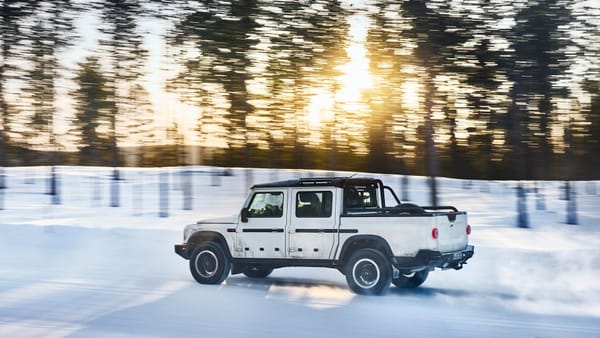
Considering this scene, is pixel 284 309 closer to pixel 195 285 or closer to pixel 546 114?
pixel 195 285

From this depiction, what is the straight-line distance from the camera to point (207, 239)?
40.2 ft

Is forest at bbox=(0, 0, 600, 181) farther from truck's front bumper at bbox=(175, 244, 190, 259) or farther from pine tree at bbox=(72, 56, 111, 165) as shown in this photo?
truck's front bumper at bbox=(175, 244, 190, 259)

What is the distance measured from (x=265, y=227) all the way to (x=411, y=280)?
2649mm

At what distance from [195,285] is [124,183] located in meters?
26.8

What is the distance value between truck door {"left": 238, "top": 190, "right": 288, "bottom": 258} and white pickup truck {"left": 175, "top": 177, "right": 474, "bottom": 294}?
0.05ft

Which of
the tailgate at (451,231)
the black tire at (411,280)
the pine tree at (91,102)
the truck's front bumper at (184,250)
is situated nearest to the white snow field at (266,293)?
the black tire at (411,280)

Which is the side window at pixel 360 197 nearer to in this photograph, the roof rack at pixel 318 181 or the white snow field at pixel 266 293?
the roof rack at pixel 318 181

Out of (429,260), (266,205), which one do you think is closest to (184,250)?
(266,205)

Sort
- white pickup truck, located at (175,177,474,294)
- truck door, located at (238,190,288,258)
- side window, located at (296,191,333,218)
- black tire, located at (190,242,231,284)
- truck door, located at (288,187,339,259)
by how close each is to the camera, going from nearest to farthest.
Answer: white pickup truck, located at (175,177,474,294) → truck door, located at (288,187,339,259) → side window, located at (296,191,333,218) → truck door, located at (238,190,288,258) → black tire, located at (190,242,231,284)

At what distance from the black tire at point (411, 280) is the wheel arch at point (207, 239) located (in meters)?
2.93

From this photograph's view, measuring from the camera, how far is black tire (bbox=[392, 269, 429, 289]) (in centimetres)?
1183

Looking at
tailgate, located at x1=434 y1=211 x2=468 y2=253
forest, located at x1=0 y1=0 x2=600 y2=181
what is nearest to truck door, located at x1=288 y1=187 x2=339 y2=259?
tailgate, located at x1=434 y1=211 x2=468 y2=253

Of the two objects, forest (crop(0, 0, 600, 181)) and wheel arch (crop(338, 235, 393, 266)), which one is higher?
forest (crop(0, 0, 600, 181))

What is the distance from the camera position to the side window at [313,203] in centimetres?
1126
